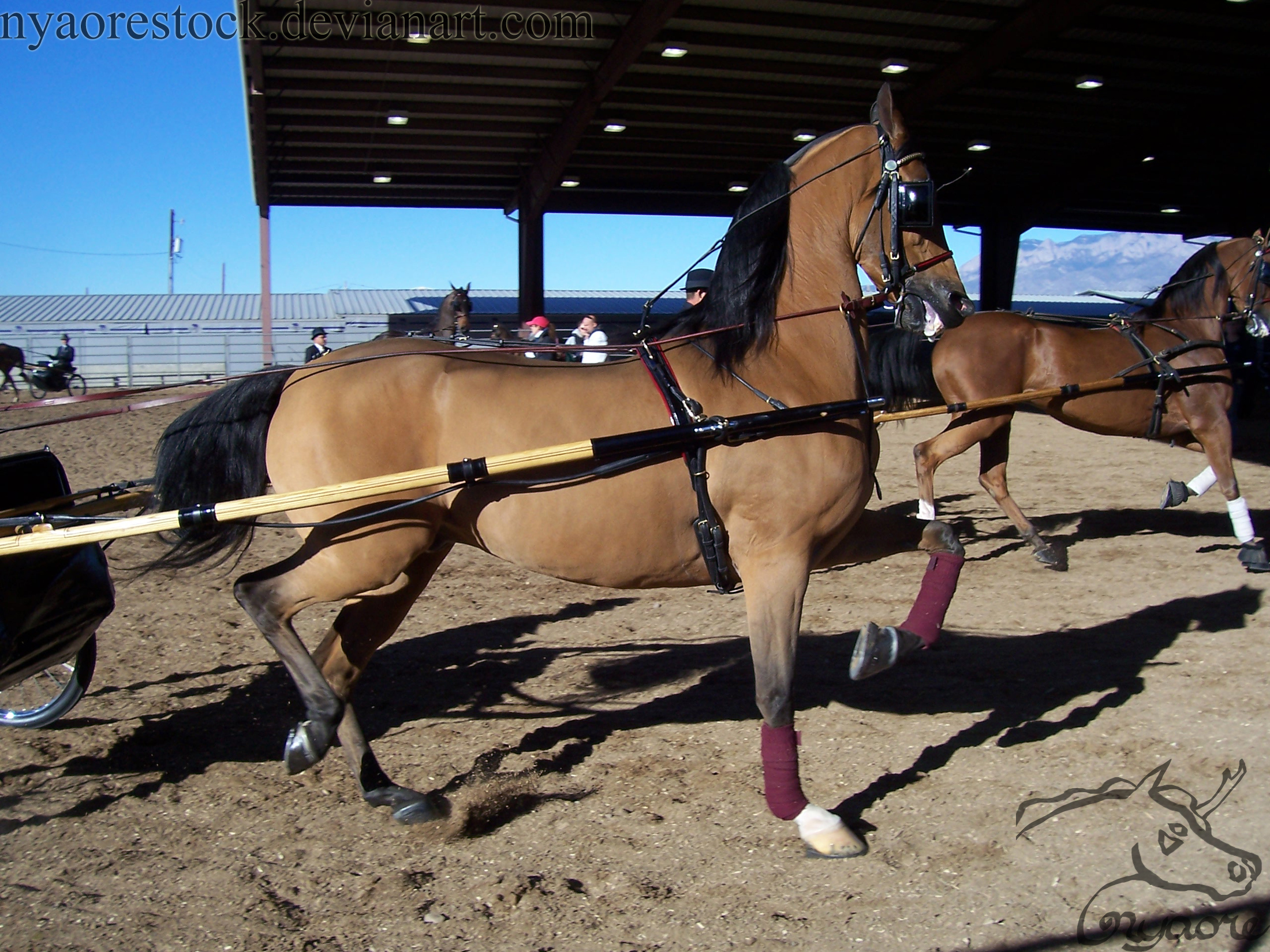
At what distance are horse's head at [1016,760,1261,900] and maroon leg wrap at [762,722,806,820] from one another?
0.80 meters

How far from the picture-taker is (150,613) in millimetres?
5859

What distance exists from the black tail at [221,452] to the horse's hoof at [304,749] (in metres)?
0.75

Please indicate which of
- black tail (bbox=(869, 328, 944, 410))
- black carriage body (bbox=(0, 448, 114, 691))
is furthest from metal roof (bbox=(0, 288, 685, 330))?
black carriage body (bbox=(0, 448, 114, 691))

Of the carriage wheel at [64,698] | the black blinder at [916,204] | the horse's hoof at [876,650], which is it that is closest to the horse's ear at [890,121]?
the black blinder at [916,204]

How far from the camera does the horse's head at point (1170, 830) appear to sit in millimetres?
2803

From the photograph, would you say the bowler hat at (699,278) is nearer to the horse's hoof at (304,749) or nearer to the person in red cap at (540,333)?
the person in red cap at (540,333)

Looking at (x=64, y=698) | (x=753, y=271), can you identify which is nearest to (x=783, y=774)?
(x=753, y=271)

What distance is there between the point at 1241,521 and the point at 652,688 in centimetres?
480

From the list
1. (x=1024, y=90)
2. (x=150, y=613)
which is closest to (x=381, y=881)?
(x=150, y=613)

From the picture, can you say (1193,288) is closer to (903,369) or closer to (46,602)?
(903,369)

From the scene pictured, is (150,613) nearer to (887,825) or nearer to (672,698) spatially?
(672,698)

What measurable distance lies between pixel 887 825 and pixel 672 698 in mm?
1508

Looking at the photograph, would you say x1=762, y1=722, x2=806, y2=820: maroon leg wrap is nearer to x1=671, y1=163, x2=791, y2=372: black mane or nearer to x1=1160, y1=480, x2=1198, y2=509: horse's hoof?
x1=671, y1=163, x2=791, y2=372: black mane

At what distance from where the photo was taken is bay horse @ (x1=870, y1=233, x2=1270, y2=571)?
691cm
